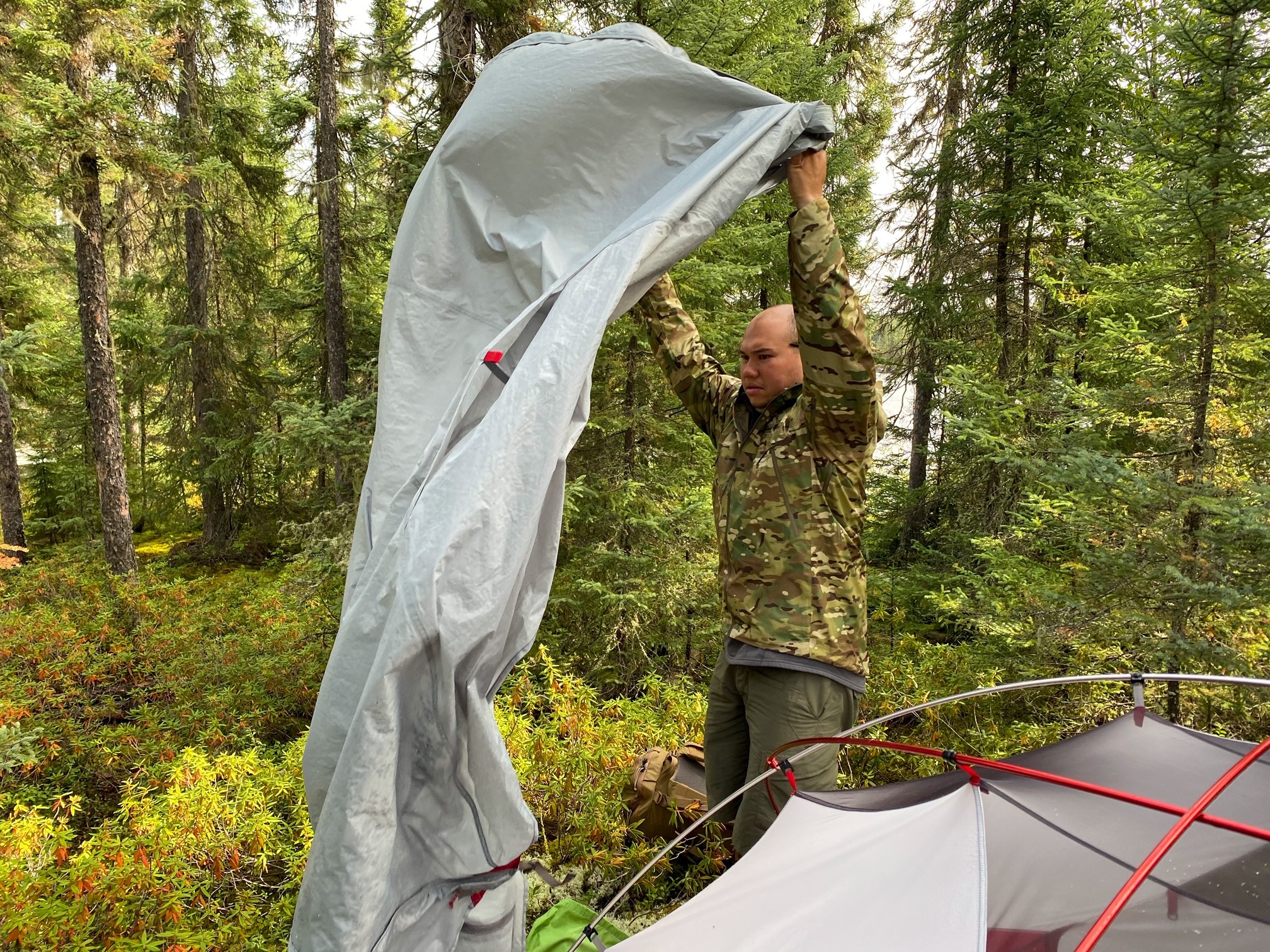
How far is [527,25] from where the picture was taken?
684cm

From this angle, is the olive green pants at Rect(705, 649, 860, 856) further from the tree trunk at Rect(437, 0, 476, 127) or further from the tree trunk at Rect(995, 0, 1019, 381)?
the tree trunk at Rect(995, 0, 1019, 381)

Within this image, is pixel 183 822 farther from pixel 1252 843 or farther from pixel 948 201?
pixel 948 201

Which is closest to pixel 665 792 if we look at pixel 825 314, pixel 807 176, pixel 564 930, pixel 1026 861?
pixel 564 930

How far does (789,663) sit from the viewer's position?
2.47 m

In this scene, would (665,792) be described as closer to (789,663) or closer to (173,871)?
(789,663)

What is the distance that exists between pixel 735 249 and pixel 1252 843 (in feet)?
21.6

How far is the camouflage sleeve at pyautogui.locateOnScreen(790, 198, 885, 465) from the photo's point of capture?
2.12 m

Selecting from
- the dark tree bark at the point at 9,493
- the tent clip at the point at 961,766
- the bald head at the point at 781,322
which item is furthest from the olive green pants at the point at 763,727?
the dark tree bark at the point at 9,493

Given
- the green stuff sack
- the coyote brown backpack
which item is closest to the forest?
the coyote brown backpack

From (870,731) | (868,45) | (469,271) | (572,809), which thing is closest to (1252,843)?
(469,271)

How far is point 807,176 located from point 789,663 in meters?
1.58

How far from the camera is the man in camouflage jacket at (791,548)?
93.0 inches

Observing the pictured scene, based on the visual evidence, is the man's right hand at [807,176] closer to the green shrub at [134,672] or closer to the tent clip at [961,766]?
the tent clip at [961,766]

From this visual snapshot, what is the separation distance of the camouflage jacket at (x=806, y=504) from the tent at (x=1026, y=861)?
473 mm
